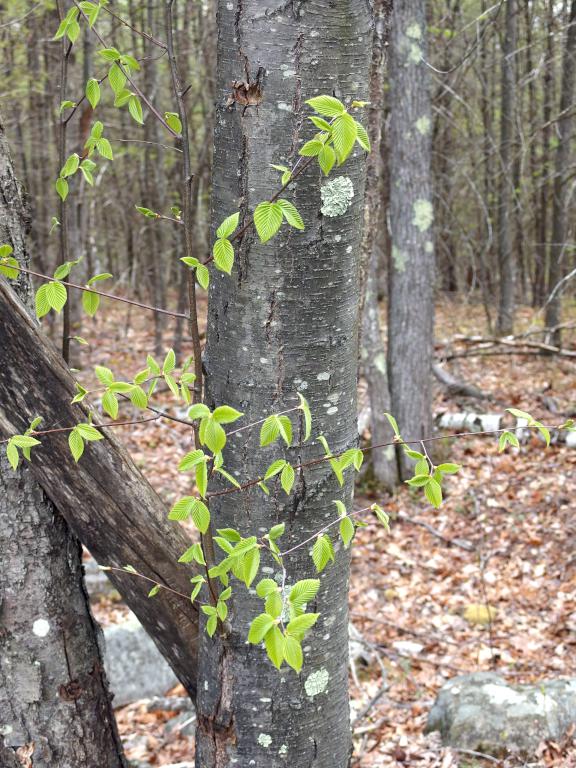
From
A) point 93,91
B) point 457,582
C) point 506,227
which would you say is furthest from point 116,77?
point 506,227

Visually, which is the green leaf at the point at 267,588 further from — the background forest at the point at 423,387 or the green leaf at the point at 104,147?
the green leaf at the point at 104,147

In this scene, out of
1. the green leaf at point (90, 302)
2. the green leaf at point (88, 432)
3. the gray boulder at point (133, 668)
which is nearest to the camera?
the green leaf at point (88, 432)

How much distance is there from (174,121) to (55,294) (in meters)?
0.56

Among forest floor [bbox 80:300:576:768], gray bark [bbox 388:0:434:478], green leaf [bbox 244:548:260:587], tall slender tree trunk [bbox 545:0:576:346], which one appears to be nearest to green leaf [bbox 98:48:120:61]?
green leaf [bbox 244:548:260:587]

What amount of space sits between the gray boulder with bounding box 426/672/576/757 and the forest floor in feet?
0.29

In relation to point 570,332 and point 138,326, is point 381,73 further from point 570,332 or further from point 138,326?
point 138,326

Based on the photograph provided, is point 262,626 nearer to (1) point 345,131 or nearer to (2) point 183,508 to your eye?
(2) point 183,508

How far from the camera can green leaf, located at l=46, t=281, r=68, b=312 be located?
1.58 m

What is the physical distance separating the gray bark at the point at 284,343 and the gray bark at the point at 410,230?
20.7ft

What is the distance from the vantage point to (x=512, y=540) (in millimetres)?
6941

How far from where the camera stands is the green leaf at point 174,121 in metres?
1.80

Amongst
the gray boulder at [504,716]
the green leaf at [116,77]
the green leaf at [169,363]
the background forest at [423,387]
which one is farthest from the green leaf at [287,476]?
the gray boulder at [504,716]

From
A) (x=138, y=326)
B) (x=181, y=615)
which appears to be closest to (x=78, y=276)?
(x=138, y=326)

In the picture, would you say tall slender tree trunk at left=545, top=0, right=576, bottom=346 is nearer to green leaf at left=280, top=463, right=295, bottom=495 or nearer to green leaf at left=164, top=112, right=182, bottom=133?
green leaf at left=164, top=112, right=182, bottom=133
